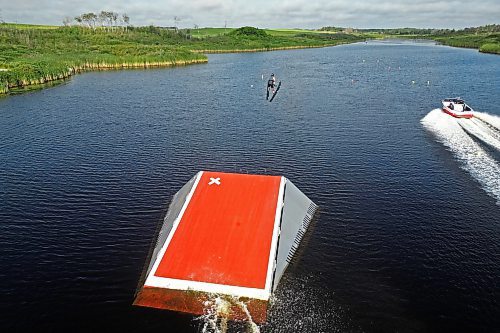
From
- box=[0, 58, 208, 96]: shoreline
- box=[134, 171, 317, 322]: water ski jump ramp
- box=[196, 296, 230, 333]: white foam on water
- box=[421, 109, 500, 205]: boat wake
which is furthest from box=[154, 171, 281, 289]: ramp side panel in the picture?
box=[0, 58, 208, 96]: shoreline

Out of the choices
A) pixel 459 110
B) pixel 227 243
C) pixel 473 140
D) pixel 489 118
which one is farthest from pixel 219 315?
pixel 489 118

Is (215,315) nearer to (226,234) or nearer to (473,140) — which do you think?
(226,234)

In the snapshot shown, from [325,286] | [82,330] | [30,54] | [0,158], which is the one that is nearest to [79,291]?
[82,330]

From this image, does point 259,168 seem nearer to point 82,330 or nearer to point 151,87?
point 82,330

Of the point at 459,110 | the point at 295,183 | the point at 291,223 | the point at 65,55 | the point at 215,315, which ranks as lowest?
the point at 215,315

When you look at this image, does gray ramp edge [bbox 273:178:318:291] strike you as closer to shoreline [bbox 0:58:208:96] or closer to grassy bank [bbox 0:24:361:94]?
shoreline [bbox 0:58:208:96]

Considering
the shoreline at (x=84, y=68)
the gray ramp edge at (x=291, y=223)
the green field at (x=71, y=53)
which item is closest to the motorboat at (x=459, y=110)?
the gray ramp edge at (x=291, y=223)

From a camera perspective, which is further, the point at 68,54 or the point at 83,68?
the point at 68,54
